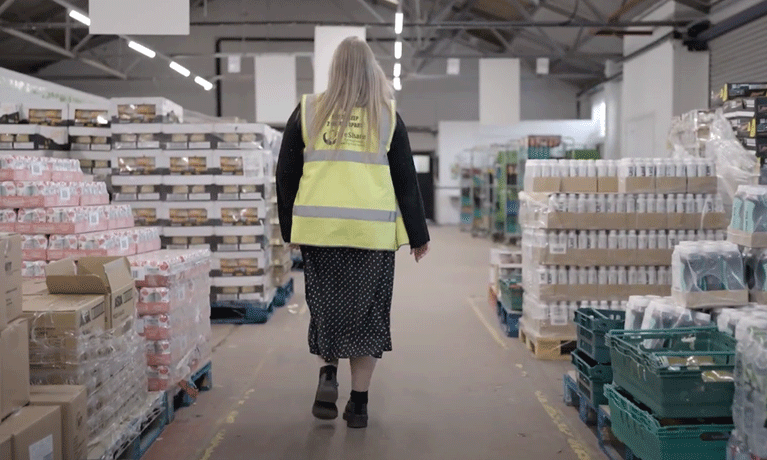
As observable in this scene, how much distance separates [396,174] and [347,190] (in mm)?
332

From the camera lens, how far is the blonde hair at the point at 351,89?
393 centimetres

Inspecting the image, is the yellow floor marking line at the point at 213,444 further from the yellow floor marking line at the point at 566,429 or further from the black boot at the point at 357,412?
the yellow floor marking line at the point at 566,429

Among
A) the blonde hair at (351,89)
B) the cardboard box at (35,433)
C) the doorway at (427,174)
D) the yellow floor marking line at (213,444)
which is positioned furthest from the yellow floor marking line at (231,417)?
the doorway at (427,174)

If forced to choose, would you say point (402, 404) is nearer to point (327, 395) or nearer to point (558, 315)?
point (327, 395)

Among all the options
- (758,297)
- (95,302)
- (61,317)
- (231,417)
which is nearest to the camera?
(61,317)

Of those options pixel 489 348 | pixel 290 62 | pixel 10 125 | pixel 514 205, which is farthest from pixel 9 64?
pixel 489 348

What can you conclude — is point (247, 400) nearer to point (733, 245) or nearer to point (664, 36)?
point (733, 245)

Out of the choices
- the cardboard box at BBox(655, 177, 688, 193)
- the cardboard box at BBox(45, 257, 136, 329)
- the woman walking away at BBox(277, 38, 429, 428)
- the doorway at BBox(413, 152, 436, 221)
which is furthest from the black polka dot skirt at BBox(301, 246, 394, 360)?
the doorway at BBox(413, 152, 436, 221)

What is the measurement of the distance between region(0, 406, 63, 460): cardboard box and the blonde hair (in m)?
1.85

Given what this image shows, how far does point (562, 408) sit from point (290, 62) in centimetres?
1420

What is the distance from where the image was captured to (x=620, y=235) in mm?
6129

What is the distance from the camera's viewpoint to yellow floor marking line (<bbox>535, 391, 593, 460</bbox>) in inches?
153

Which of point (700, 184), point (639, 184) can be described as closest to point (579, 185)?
point (639, 184)

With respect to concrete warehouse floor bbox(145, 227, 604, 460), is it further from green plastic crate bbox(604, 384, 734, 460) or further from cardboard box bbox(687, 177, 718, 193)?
cardboard box bbox(687, 177, 718, 193)
